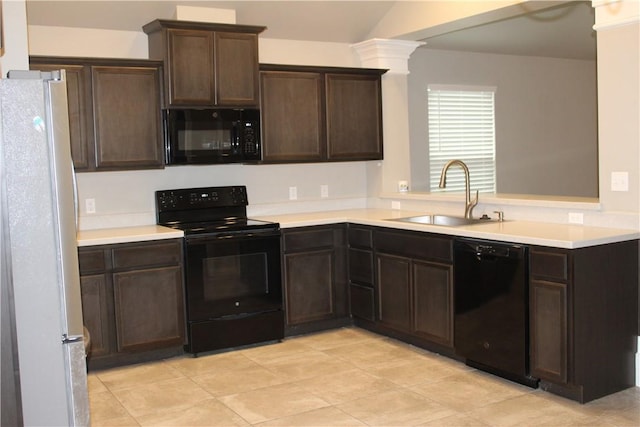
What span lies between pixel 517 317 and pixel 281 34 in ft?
10.1

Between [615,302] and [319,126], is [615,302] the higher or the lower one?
the lower one

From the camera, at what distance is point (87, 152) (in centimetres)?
472

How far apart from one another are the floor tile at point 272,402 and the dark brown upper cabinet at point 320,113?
1965mm

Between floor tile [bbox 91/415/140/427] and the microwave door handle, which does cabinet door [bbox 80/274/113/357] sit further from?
the microwave door handle

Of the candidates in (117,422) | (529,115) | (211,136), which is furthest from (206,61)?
(529,115)

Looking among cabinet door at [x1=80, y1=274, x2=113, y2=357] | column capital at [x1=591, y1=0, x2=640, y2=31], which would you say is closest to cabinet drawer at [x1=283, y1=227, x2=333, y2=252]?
cabinet door at [x1=80, y1=274, x2=113, y2=357]

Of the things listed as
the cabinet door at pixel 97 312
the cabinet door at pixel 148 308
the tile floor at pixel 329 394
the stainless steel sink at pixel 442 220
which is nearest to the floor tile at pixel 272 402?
the tile floor at pixel 329 394

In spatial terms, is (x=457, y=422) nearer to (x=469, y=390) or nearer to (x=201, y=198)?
(x=469, y=390)

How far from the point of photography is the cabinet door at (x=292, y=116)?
5.38m

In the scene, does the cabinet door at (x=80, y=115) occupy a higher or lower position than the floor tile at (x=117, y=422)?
higher

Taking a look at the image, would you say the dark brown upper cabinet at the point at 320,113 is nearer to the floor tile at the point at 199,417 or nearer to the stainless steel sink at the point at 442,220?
the stainless steel sink at the point at 442,220

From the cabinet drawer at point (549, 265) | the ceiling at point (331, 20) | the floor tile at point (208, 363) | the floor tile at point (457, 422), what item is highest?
the ceiling at point (331, 20)

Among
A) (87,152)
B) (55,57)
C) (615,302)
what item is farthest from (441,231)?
(55,57)

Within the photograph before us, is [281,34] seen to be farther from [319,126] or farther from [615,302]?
[615,302]
